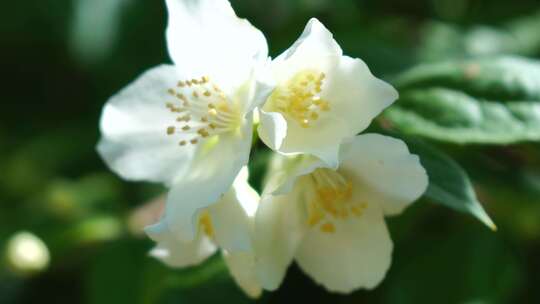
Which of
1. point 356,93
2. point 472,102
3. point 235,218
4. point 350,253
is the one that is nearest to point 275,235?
point 235,218

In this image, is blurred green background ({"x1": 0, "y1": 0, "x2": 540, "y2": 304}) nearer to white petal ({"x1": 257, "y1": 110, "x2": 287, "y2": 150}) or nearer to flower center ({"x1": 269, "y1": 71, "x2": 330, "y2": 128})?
flower center ({"x1": 269, "y1": 71, "x2": 330, "y2": 128})

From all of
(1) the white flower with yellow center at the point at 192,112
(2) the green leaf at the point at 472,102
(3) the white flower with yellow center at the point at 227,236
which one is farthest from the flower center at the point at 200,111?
Answer: (2) the green leaf at the point at 472,102

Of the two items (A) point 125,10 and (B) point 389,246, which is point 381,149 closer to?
(B) point 389,246

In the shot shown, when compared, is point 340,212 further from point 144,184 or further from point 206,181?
point 144,184

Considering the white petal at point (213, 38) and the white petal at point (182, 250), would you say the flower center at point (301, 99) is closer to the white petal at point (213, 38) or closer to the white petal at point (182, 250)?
the white petal at point (213, 38)

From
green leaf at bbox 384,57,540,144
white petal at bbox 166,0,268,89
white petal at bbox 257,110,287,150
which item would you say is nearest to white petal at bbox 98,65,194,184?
white petal at bbox 166,0,268,89
